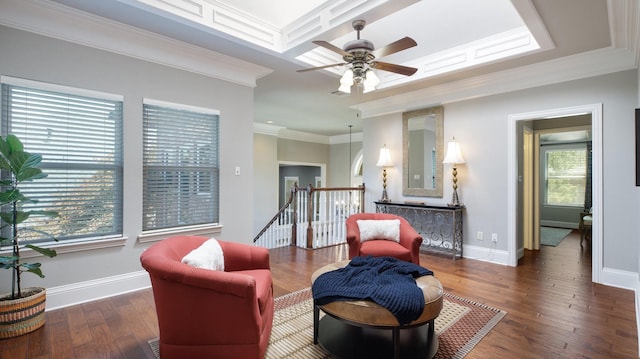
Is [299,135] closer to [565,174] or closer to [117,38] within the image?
[117,38]

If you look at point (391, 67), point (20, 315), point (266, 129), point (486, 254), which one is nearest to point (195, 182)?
point (20, 315)

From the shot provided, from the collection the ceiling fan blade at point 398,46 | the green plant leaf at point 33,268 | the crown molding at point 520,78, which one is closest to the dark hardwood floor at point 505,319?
the green plant leaf at point 33,268

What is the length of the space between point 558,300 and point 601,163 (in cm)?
170

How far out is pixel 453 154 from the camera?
14.9ft

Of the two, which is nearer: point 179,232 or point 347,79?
point 347,79

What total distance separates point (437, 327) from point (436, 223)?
2736 millimetres

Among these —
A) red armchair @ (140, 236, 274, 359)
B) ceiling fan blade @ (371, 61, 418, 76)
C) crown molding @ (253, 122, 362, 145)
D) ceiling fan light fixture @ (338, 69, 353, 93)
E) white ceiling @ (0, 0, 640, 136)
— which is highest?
white ceiling @ (0, 0, 640, 136)

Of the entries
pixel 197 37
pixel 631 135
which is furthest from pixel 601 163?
pixel 197 37

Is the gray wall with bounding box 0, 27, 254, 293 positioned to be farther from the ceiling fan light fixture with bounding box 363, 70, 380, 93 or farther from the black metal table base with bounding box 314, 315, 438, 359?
the black metal table base with bounding box 314, 315, 438, 359

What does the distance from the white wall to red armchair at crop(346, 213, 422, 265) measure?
5.00ft

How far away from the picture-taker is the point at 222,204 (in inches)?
152

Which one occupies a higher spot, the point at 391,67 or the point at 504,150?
the point at 391,67

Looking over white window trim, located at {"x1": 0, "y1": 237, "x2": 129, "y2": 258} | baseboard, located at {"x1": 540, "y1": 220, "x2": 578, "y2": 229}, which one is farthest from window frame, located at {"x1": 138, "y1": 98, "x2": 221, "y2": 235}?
baseboard, located at {"x1": 540, "y1": 220, "x2": 578, "y2": 229}

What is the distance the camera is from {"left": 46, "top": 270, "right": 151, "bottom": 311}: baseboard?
2.77m
